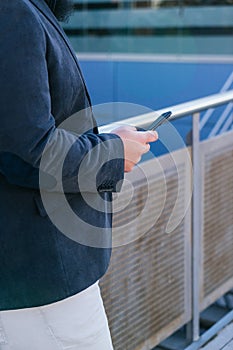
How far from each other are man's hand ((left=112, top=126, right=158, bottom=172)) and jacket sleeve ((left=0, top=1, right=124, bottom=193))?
0.24 feet

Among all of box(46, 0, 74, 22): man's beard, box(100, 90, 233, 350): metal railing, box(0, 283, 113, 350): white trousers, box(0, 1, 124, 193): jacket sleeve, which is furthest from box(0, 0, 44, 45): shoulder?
box(100, 90, 233, 350): metal railing

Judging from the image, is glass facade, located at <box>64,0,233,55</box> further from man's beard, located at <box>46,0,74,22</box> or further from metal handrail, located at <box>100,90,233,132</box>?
man's beard, located at <box>46,0,74,22</box>

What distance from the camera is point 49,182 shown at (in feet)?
4.51

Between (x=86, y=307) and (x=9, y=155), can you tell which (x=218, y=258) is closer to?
(x=86, y=307)

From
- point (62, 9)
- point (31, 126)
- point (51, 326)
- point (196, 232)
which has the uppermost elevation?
point (62, 9)

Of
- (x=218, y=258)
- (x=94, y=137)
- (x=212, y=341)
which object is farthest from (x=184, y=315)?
(x=94, y=137)

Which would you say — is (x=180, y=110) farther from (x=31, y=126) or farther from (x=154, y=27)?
(x=154, y=27)

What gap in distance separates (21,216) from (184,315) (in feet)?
5.90

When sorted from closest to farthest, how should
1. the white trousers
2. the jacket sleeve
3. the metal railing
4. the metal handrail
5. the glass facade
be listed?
the jacket sleeve, the white trousers, the metal handrail, the metal railing, the glass facade

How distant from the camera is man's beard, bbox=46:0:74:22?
1473 mm

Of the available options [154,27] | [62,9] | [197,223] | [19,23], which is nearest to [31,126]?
[19,23]

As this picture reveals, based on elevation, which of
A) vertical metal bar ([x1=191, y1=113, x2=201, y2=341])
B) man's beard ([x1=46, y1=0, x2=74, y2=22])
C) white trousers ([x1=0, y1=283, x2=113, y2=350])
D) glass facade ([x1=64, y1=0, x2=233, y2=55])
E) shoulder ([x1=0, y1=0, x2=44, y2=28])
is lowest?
glass facade ([x1=64, y1=0, x2=233, y2=55])

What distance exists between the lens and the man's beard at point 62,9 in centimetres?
147

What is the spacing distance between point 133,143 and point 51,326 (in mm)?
437
